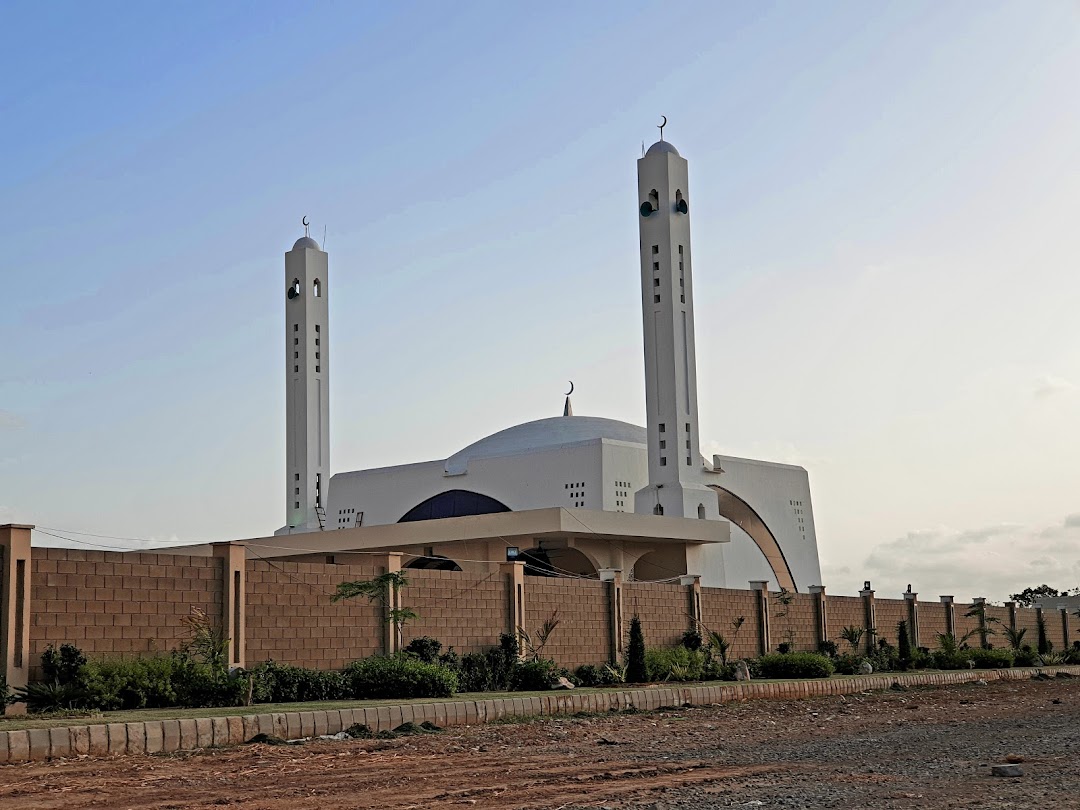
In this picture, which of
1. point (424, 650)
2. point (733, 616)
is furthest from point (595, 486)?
point (424, 650)

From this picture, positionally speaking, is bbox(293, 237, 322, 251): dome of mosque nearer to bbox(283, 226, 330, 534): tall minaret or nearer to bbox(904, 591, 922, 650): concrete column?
bbox(283, 226, 330, 534): tall minaret

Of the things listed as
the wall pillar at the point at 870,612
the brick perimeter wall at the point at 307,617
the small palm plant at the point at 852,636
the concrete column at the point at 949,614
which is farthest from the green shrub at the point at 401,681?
the concrete column at the point at 949,614

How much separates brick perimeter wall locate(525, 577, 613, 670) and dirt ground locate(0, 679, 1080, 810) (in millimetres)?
8540

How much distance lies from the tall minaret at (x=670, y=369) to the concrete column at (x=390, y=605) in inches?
720

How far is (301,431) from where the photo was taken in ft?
144

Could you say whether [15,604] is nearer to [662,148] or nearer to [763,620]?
[763,620]

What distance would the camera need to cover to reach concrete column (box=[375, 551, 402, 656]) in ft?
61.3

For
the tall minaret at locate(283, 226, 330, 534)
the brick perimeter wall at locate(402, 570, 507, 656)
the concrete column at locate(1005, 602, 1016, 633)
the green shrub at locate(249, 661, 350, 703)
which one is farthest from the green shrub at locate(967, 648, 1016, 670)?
the tall minaret at locate(283, 226, 330, 534)

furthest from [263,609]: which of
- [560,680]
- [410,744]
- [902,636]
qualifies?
[902,636]

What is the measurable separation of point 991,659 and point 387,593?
17.2m

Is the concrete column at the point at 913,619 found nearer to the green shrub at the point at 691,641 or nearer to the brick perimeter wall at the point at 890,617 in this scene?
the brick perimeter wall at the point at 890,617

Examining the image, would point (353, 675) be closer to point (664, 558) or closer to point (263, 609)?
point (263, 609)

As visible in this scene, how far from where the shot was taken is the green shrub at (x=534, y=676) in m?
19.7

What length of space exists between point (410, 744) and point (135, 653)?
17.6 feet
